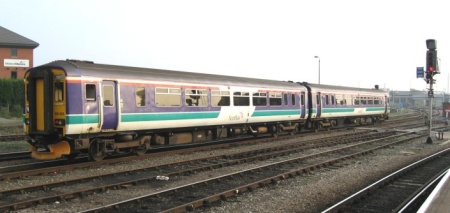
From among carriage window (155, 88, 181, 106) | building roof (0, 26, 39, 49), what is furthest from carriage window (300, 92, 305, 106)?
building roof (0, 26, 39, 49)

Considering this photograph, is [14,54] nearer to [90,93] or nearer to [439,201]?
[90,93]

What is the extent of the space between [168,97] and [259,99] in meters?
6.77

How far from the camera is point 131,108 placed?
13734mm

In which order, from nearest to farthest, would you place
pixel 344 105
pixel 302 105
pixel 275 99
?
1. pixel 275 99
2. pixel 302 105
3. pixel 344 105

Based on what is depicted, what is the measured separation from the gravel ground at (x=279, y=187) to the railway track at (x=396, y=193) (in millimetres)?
430

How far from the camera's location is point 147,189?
9727mm

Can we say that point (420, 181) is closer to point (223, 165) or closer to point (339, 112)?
point (223, 165)

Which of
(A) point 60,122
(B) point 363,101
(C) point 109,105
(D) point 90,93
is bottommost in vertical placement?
(A) point 60,122

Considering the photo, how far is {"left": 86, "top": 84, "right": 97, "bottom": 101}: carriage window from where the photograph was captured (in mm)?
12438

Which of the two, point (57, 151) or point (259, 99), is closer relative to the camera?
point (57, 151)

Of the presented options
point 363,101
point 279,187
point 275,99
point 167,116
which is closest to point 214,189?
point 279,187

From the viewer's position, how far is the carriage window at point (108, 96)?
1294cm

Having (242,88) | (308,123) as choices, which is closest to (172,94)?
(242,88)

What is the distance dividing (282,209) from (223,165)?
16.5ft
